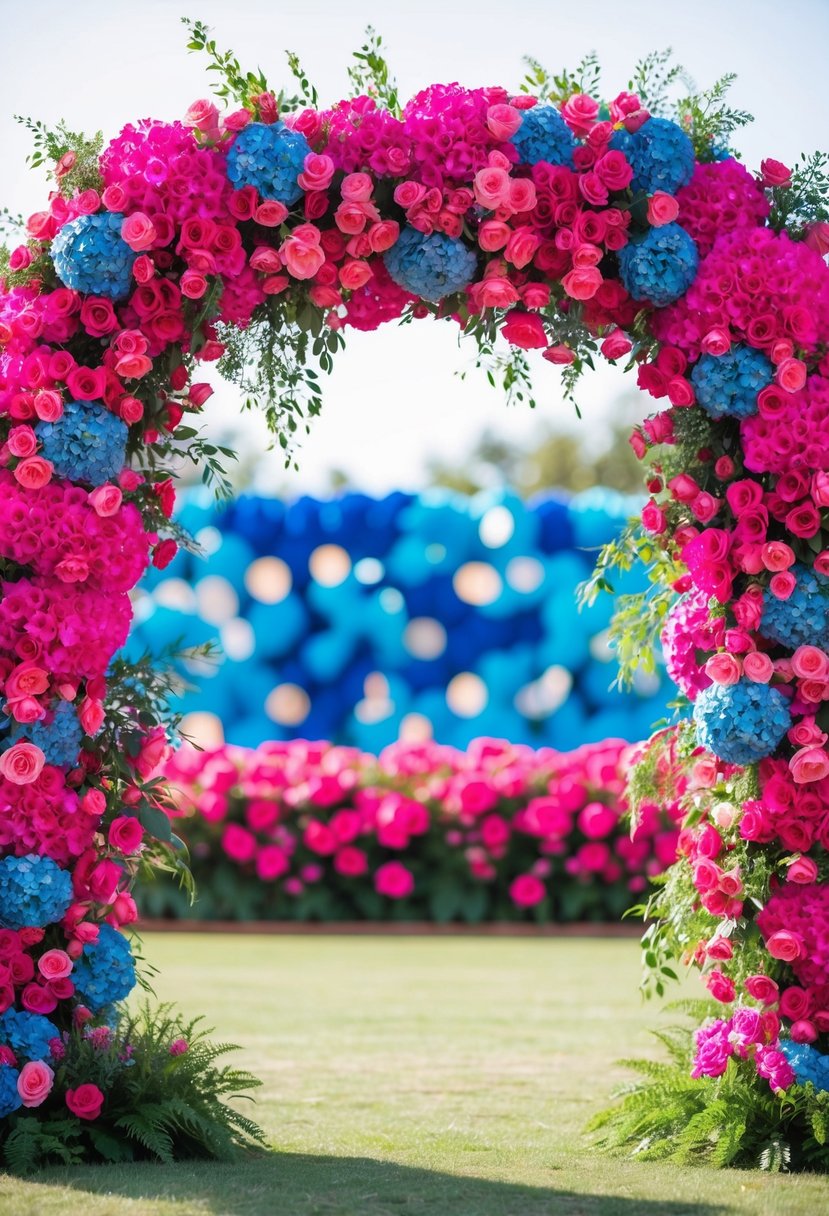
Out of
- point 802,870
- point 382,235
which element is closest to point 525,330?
point 382,235

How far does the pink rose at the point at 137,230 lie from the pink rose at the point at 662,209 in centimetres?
131

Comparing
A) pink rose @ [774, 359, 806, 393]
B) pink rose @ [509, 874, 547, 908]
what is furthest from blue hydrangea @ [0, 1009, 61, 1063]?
pink rose @ [509, 874, 547, 908]

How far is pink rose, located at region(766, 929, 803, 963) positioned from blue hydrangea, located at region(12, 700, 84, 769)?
6.16 ft

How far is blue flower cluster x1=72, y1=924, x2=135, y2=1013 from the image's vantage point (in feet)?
13.1

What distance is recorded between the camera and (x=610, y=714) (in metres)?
12.7

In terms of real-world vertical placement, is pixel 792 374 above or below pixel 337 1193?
above

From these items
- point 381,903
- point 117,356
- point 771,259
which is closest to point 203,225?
point 117,356

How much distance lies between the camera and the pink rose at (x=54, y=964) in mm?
3908

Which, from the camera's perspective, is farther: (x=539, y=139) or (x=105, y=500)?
(x=539, y=139)

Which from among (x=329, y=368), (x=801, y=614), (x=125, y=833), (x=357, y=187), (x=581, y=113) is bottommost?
(x=125, y=833)

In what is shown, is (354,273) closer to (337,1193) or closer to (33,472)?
(33,472)

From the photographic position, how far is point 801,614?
4.02 m

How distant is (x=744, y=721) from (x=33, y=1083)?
2.00 m

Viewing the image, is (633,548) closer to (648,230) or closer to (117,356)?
(648,230)
